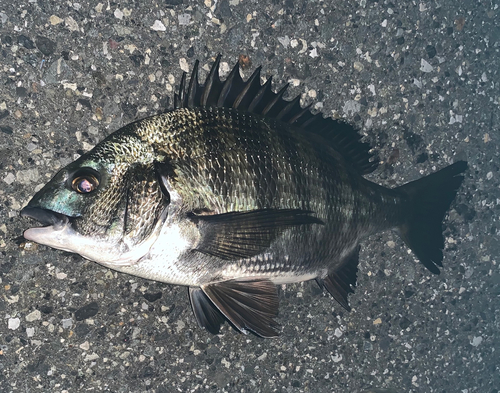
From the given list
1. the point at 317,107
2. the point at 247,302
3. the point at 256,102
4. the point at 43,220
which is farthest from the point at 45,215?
the point at 317,107

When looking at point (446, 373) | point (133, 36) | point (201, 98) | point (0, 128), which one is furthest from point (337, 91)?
point (446, 373)

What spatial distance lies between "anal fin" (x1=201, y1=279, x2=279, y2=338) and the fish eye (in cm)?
74

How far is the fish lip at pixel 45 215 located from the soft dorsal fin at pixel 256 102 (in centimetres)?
78

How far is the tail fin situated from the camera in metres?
2.75

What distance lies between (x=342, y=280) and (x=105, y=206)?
57.9 inches

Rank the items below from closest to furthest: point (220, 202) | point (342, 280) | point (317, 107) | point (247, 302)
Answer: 1. point (220, 202)
2. point (247, 302)
3. point (342, 280)
4. point (317, 107)

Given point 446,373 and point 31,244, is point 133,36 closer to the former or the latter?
point 31,244

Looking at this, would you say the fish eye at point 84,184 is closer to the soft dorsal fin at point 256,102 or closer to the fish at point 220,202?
the fish at point 220,202

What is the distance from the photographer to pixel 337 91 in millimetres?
2760

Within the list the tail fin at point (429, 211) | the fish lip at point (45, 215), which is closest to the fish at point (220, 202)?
the fish lip at point (45, 215)

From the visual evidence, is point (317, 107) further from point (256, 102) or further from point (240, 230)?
point (240, 230)

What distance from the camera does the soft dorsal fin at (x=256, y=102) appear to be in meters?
2.04

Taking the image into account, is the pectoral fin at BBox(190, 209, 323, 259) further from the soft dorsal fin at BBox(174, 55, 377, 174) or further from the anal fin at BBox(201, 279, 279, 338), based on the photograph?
the soft dorsal fin at BBox(174, 55, 377, 174)

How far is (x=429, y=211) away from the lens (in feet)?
9.08
